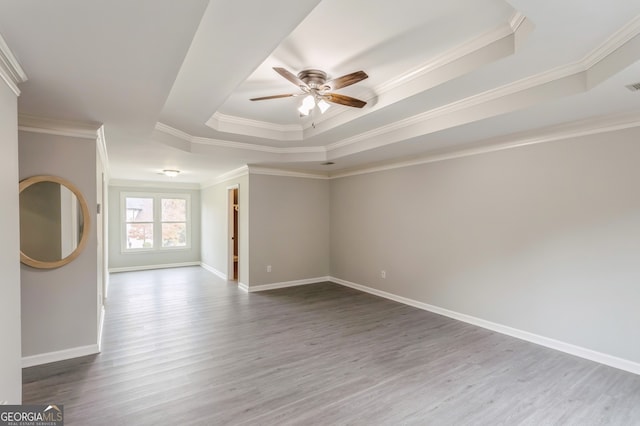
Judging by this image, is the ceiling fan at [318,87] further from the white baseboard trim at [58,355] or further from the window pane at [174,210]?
the window pane at [174,210]

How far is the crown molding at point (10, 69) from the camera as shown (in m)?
1.67

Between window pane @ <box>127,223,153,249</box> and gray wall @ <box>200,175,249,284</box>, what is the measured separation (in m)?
1.31

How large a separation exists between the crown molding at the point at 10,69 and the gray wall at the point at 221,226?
3.89 metres

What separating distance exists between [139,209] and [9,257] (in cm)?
674

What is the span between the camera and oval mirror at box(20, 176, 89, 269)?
116 inches

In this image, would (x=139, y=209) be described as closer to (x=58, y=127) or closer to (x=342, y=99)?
(x=58, y=127)

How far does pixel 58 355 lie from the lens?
3064 millimetres

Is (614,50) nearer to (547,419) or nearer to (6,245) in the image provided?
(547,419)

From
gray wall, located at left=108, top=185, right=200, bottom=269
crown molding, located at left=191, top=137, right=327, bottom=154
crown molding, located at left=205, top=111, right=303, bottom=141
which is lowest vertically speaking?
gray wall, located at left=108, top=185, right=200, bottom=269

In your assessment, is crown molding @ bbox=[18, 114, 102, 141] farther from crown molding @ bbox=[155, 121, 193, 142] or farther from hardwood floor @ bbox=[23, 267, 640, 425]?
hardwood floor @ bbox=[23, 267, 640, 425]

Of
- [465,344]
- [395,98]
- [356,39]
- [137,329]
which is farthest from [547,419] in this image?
[137,329]

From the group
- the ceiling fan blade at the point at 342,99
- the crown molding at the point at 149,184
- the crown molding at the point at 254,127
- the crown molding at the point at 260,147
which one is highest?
the crown molding at the point at 254,127

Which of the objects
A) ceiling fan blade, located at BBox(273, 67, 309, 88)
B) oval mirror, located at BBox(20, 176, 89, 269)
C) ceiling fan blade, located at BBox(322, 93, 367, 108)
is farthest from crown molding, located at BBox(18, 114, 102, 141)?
ceiling fan blade, located at BBox(322, 93, 367, 108)

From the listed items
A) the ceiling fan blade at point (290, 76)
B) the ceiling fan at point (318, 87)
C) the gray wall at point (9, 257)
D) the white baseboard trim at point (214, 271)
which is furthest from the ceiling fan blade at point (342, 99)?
the white baseboard trim at point (214, 271)
